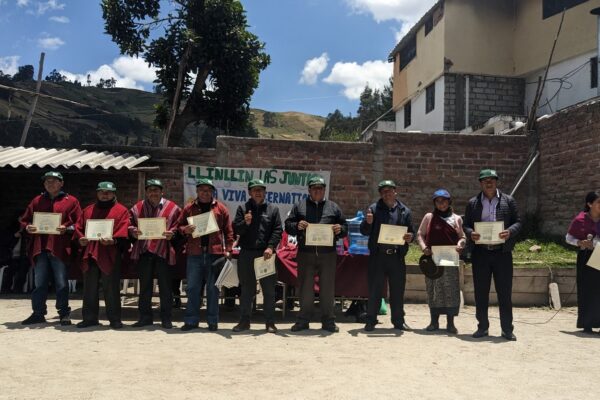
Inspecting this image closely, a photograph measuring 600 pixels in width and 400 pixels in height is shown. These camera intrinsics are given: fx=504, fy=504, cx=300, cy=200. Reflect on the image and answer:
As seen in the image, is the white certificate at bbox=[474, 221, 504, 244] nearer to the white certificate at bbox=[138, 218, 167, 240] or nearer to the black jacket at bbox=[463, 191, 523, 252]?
the black jacket at bbox=[463, 191, 523, 252]

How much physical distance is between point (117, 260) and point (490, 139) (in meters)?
7.72

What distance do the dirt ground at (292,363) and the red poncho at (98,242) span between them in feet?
2.67

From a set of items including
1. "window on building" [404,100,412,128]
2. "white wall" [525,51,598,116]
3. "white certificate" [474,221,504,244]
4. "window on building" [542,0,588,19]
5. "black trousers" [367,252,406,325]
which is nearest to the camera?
"white certificate" [474,221,504,244]

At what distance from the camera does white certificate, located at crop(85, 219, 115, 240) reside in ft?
20.3

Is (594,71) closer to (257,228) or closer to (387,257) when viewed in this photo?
(387,257)

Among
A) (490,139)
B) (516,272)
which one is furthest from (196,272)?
(490,139)

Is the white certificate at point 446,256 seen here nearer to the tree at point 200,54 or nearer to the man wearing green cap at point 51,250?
the man wearing green cap at point 51,250

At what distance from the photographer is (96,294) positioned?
20.8 feet

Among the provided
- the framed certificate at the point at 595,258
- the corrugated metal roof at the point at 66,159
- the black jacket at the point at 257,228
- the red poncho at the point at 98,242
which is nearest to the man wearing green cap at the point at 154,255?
the red poncho at the point at 98,242

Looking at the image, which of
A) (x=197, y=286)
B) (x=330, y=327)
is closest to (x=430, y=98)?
(x=330, y=327)

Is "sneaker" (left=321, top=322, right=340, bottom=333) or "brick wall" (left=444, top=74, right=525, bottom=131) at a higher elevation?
"brick wall" (left=444, top=74, right=525, bottom=131)

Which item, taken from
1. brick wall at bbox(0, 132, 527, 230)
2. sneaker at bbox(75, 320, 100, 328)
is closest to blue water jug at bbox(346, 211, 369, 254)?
→ brick wall at bbox(0, 132, 527, 230)

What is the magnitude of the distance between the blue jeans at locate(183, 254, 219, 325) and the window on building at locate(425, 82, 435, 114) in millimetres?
15972

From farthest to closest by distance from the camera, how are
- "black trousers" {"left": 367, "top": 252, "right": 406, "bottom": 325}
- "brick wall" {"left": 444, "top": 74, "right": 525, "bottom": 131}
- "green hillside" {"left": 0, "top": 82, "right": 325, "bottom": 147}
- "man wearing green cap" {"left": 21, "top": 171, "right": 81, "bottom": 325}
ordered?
1. "green hillside" {"left": 0, "top": 82, "right": 325, "bottom": 147}
2. "brick wall" {"left": 444, "top": 74, "right": 525, "bottom": 131}
3. "man wearing green cap" {"left": 21, "top": 171, "right": 81, "bottom": 325}
4. "black trousers" {"left": 367, "top": 252, "right": 406, "bottom": 325}
